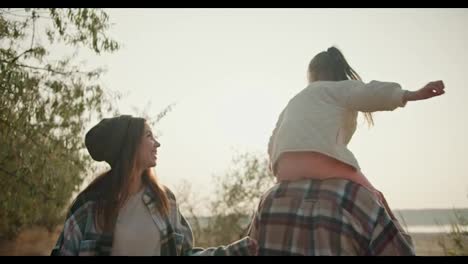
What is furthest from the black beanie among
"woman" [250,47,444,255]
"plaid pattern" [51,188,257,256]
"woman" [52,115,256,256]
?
"woman" [250,47,444,255]

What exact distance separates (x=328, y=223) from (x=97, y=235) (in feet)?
4.97

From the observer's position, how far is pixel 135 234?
9.48 feet

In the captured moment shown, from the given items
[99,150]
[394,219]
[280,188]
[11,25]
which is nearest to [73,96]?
[11,25]

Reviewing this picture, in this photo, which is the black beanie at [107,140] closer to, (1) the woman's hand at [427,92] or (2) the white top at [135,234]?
(2) the white top at [135,234]

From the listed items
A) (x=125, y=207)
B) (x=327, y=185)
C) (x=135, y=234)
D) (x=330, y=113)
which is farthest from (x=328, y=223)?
(x=125, y=207)

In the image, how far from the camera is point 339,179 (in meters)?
2.54

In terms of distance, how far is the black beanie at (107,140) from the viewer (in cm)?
309

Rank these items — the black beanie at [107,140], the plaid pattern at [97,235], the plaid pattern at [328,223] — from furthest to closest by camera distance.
Answer: the black beanie at [107,140]
the plaid pattern at [97,235]
the plaid pattern at [328,223]

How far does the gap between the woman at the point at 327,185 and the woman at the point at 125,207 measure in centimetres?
58

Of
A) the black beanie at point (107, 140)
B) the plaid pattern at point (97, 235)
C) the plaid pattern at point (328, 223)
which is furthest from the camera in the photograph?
the black beanie at point (107, 140)

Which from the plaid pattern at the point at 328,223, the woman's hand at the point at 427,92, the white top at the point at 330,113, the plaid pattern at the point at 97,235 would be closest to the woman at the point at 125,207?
the plaid pattern at the point at 97,235

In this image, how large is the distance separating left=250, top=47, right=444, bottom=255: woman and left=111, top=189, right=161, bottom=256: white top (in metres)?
0.70

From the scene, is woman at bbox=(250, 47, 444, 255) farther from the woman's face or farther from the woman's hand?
the woman's face

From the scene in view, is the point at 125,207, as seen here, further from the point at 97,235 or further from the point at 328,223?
the point at 328,223
